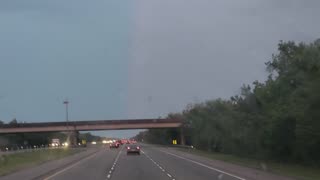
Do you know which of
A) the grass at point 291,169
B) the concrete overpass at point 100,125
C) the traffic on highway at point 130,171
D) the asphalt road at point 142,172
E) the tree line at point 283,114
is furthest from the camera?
the concrete overpass at point 100,125

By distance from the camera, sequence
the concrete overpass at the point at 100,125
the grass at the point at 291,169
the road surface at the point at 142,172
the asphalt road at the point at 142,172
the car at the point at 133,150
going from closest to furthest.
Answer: the road surface at the point at 142,172, the asphalt road at the point at 142,172, the grass at the point at 291,169, the car at the point at 133,150, the concrete overpass at the point at 100,125

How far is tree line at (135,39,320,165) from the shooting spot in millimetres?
45094

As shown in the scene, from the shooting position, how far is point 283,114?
53000 mm

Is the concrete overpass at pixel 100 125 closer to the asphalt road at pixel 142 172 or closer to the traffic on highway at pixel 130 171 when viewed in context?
the traffic on highway at pixel 130 171

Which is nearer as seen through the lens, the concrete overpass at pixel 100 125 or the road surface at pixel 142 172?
the road surface at pixel 142 172

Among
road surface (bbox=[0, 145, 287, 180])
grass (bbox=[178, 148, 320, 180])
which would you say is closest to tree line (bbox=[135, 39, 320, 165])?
grass (bbox=[178, 148, 320, 180])

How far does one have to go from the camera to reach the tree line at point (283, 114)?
4509cm

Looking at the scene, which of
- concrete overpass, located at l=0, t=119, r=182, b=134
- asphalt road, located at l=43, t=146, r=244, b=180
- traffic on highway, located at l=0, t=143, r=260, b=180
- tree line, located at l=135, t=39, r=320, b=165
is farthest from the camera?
concrete overpass, located at l=0, t=119, r=182, b=134

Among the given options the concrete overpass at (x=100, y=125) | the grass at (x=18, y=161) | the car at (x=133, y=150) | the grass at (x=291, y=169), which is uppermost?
the concrete overpass at (x=100, y=125)

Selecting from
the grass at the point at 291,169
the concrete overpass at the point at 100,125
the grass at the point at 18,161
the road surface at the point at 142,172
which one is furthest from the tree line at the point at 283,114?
the concrete overpass at the point at 100,125

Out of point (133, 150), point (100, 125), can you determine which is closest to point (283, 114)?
point (133, 150)

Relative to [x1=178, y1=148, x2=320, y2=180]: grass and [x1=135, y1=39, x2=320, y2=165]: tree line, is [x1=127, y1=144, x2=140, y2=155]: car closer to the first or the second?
[x1=135, y1=39, x2=320, y2=165]: tree line

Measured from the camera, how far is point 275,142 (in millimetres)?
57812

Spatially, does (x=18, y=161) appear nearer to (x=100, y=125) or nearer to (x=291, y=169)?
(x=291, y=169)
